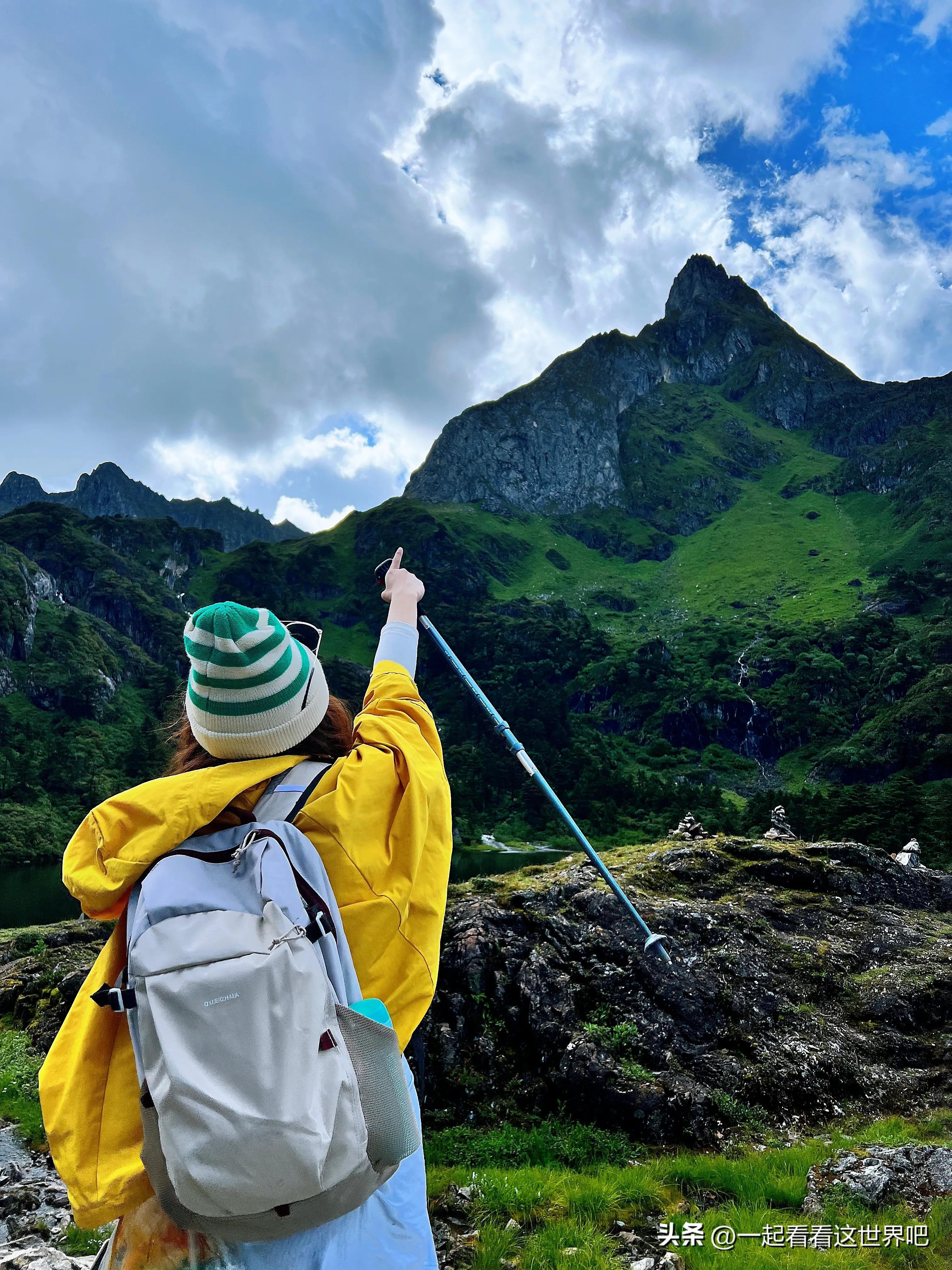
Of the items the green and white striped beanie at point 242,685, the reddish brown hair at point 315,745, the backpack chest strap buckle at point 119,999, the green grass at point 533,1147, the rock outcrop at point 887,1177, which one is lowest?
the green grass at point 533,1147

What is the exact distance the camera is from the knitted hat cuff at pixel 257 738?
2246 mm

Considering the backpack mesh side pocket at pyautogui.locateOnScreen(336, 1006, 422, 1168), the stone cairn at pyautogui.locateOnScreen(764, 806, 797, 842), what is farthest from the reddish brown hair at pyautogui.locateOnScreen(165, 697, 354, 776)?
the stone cairn at pyautogui.locateOnScreen(764, 806, 797, 842)

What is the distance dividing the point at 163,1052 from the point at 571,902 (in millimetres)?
10340

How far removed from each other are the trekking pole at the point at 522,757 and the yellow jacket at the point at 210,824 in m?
2.20

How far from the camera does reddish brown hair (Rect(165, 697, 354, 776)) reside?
241 cm

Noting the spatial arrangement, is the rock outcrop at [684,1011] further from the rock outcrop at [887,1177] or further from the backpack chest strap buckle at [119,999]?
the backpack chest strap buckle at [119,999]

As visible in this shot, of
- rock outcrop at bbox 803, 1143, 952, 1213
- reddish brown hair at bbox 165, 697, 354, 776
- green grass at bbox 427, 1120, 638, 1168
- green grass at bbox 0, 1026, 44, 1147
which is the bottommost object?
green grass at bbox 427, 1120, 638, 1168

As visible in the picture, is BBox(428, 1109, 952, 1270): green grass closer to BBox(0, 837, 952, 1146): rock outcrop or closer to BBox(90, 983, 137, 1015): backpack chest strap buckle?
BBox(0, 837, 952, 1146): rock outcrop

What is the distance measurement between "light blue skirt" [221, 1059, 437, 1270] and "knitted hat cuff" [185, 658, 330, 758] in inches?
41.1

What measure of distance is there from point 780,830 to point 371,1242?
19177mm

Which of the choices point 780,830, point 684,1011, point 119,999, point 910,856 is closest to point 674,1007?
point 684,1011

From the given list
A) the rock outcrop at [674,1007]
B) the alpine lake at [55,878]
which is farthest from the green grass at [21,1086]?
the alpine lake at [55,878]

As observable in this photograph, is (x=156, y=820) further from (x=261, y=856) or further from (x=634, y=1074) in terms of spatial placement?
(x=634, y=1074)

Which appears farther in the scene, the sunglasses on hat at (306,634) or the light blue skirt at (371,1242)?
the sunglasses on hat at (306,634)
